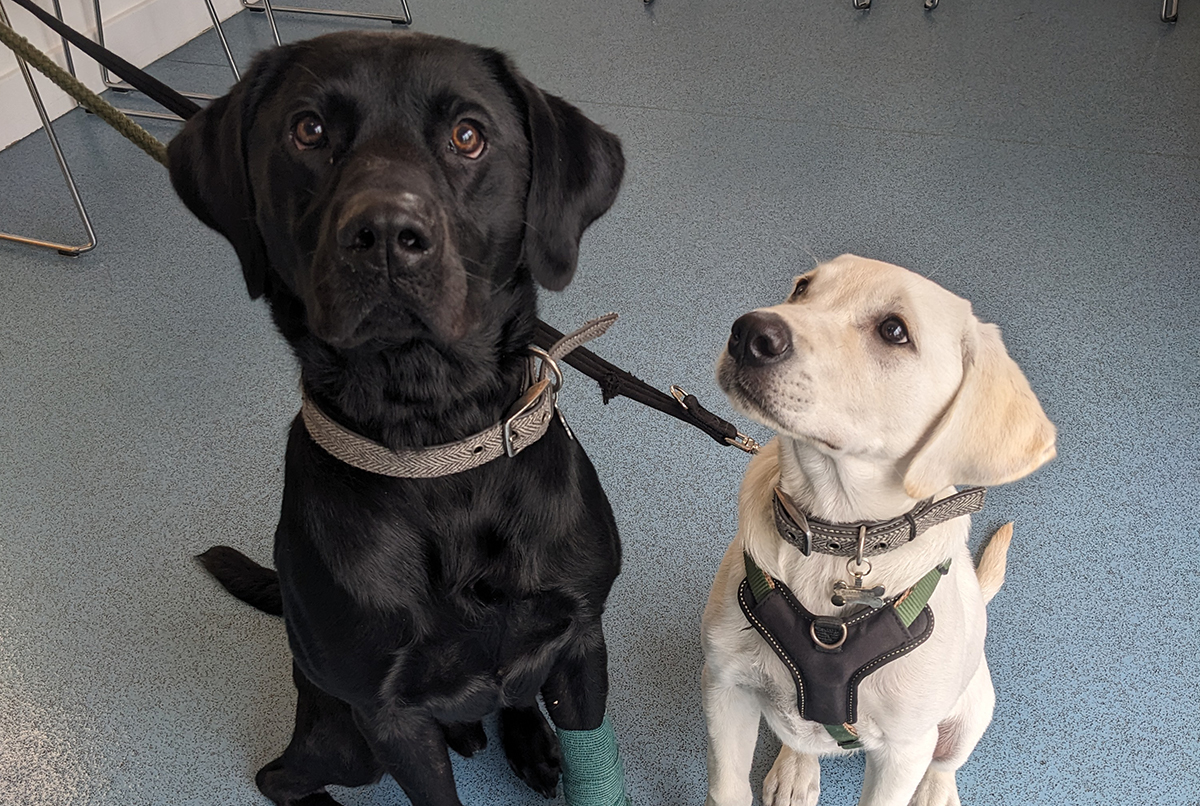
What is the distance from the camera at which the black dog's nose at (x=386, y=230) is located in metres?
0.91

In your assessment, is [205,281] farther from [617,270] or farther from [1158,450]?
[1158,450]

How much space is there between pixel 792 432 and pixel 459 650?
0.47 metres

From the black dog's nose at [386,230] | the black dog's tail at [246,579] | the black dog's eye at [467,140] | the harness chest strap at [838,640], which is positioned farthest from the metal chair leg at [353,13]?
the harness chest strap at [838,640]

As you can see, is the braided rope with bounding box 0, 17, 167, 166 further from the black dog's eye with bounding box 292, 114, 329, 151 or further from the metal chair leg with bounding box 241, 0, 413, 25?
the metal chair leg with bounding box 241, 0, 413, 25

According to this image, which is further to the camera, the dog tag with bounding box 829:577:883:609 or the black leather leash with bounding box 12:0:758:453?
the black leather leash with bounding box 12:0:758:453

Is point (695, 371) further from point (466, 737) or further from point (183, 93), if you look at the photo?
point (183, 93)

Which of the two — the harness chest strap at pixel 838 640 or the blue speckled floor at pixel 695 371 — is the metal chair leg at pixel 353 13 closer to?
the blue speckled floor at pixel 695 371

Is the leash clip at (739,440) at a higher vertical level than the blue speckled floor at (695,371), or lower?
higher

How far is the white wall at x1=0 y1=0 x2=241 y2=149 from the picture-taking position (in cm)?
324

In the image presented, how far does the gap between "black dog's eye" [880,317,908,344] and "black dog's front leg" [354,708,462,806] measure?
721 millimetres

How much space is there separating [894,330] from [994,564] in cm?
70

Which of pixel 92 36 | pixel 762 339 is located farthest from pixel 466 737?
pixel 92 36

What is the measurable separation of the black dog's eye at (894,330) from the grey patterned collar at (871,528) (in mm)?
201

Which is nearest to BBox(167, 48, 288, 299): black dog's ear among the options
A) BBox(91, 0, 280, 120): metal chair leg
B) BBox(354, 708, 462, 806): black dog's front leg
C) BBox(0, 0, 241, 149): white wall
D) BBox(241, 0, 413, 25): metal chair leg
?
BBox(354, 708, 462, 806): black dog's front leg
